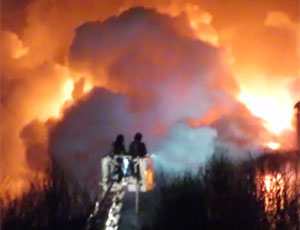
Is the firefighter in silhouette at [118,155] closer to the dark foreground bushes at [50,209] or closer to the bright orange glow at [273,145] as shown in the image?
the dark foreground bushes at [50,209]

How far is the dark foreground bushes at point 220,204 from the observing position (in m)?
24.1

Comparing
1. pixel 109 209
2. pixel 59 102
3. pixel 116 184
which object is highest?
pixel 59 102

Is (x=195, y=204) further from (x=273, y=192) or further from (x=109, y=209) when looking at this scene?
(x=109, y=209)

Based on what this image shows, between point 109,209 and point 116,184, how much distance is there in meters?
0.77

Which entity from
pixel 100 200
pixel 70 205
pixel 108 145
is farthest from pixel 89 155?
pixel 100 200

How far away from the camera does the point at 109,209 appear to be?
21.8 meters

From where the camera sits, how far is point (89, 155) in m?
26.6

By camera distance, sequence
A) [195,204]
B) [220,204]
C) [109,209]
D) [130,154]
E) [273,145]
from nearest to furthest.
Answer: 1. [130,154]
2. [109,209]
3. [220,204]
4. [195,204]
5. [273,145]

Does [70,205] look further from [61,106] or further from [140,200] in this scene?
[61,106]

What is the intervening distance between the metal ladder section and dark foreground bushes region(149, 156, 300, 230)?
8.12 ft

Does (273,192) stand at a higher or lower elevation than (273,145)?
lower

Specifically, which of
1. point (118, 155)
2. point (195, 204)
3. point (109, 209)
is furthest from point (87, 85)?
point (109, 209)

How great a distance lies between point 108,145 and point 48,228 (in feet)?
14.3

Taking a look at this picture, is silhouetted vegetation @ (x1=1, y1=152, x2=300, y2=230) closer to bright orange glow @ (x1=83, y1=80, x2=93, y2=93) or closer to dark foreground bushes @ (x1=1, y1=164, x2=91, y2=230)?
dark foreground bushes @ (x1=1, y1=164, x2=91, y2=230)
